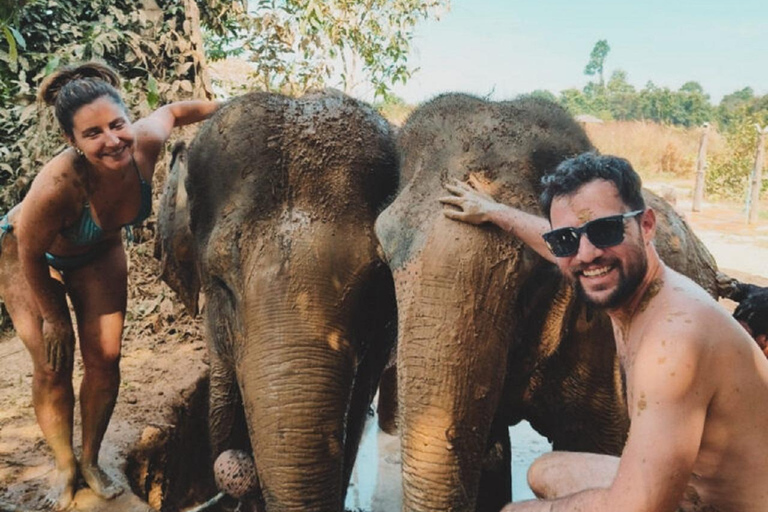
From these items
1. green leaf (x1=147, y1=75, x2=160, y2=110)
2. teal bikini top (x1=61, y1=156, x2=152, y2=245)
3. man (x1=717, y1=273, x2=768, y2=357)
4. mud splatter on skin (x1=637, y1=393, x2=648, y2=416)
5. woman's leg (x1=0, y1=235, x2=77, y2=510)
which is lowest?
woman's leg (x1=0, y1=235, x2=77, y2=510)

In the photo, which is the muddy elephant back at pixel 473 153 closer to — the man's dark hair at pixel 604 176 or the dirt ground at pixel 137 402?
the man's dark hair at pixel 604 176

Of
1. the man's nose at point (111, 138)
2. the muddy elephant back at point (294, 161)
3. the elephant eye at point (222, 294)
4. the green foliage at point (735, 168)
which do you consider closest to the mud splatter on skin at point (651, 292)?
the muddy elephant back at point (294, 161)

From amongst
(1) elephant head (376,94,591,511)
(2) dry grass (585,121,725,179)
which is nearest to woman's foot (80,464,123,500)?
(1) elephant head (376,94,591,511)

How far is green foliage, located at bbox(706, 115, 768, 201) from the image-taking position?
23344 millimetres

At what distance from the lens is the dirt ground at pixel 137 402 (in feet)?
13.5

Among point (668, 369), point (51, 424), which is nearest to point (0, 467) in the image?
point (51, 424)

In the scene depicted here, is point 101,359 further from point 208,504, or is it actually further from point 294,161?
point 294,161

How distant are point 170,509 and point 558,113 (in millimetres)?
3393

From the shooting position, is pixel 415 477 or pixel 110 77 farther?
pixel 110 77

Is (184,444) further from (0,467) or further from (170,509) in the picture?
(0,467)

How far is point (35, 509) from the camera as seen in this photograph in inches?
148

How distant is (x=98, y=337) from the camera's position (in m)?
3.94

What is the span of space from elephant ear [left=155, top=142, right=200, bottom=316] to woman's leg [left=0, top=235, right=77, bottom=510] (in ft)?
2.44

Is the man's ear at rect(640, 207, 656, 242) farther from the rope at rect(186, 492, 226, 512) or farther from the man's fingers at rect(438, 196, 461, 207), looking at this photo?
the rope at rect(186, 492, 226, 512)
